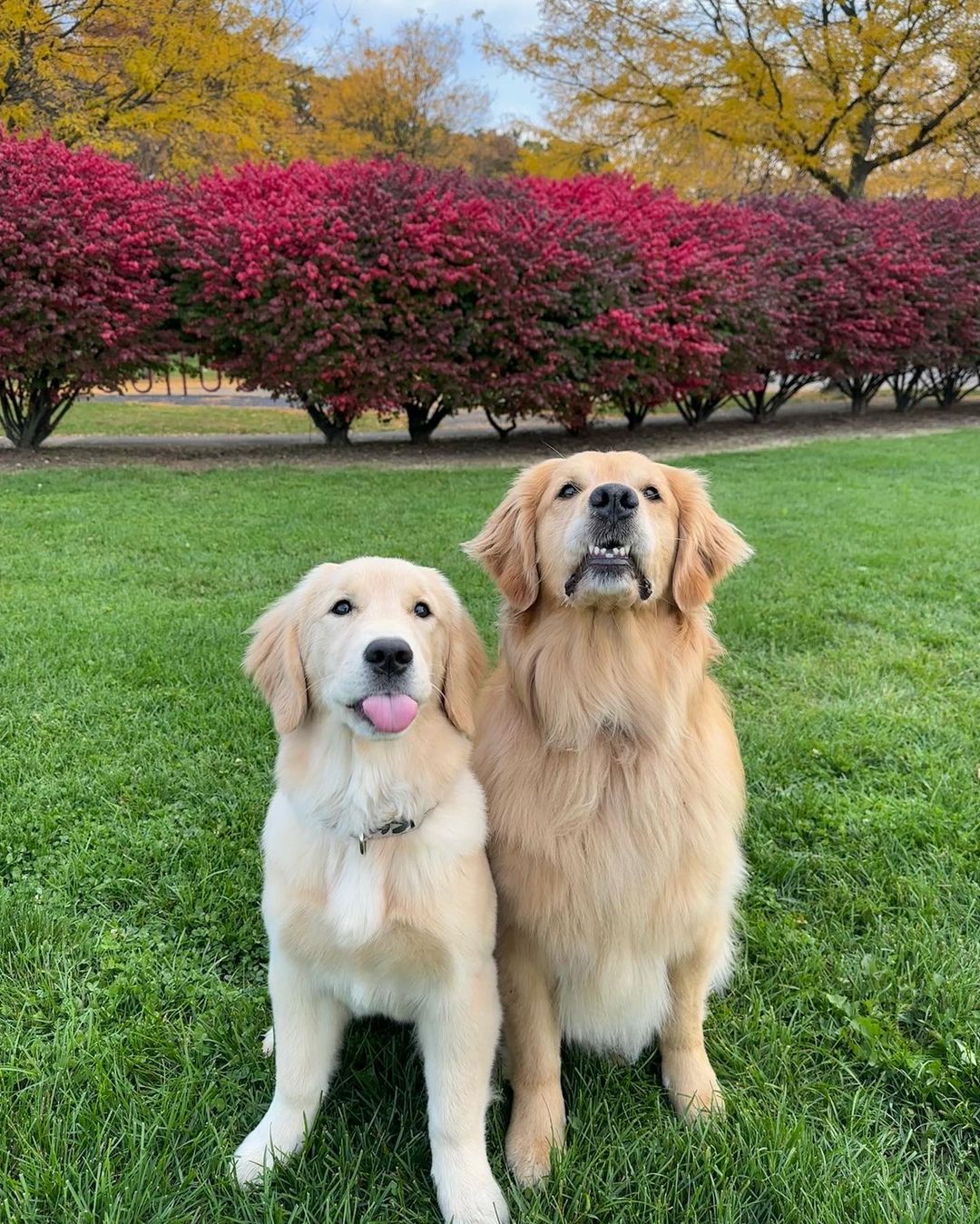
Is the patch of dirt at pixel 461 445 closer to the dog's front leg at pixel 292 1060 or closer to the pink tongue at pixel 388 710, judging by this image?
the pink tongue at pixel 388 710

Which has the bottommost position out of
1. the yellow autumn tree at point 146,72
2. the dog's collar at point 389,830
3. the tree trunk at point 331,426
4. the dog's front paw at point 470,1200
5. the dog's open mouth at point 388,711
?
the dog's front paw at point 470,1200

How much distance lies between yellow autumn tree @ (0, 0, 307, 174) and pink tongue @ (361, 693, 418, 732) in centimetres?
1677

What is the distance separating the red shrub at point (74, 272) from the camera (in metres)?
8.41

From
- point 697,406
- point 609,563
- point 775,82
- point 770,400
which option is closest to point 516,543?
point 609,563

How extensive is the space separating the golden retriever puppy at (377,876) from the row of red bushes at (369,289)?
7.82 metres

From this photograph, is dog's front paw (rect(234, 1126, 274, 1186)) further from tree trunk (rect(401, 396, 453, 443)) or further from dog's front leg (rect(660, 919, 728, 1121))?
tree trunk (rect(401, 396, 453, 443))

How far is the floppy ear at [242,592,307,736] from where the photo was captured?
187 cm

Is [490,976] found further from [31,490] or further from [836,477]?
[836,477]

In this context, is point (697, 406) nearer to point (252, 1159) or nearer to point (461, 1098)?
point (461, 1098)

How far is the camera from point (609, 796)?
1.91 m

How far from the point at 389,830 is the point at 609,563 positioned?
0.77 m

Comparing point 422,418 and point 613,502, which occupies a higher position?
point 422,418

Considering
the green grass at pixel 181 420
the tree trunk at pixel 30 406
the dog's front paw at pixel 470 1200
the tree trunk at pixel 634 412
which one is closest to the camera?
the dog's front paw at pixel 470 1200

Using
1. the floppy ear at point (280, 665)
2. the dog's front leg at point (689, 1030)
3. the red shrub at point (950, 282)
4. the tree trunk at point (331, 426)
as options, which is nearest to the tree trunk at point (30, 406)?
the tree trunk at point (331, 426)
